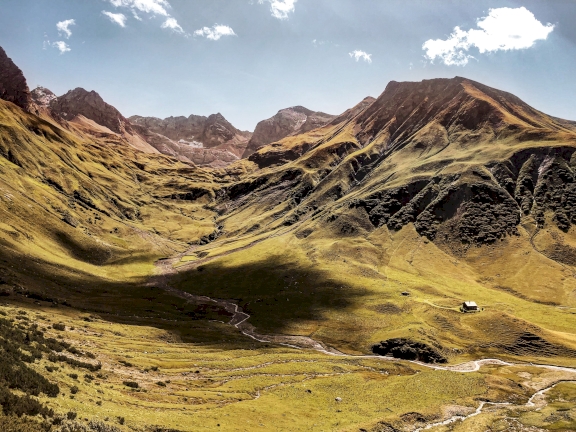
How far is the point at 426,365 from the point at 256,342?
54888mm

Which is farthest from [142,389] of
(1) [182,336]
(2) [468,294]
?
(2) [468,294]

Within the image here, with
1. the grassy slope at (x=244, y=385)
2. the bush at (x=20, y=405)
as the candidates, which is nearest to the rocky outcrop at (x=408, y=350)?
the grassy slope at (x=244, y=385)

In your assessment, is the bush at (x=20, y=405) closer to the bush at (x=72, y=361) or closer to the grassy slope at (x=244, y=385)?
the grassy slope at (x=244, y=385)

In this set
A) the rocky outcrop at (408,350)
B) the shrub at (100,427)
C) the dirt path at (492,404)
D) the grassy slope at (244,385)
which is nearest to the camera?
the shrub at (100,427)

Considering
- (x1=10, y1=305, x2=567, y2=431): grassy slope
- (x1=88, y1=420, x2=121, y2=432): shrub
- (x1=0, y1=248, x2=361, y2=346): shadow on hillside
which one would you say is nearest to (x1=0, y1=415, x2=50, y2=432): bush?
(x1=10, y1=305, x2=567, y2=431): grassy slope

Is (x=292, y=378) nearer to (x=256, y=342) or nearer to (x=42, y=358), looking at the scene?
(x=256, y=342)

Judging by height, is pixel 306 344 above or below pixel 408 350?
below

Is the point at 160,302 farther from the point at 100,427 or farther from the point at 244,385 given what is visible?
the point at 100,427

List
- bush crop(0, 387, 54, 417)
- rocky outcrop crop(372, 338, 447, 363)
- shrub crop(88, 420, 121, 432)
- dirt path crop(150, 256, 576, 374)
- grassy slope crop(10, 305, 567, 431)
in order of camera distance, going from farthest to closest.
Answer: rocky outcrop crop(372, 338, 447, 363), dirt path crop(150, 256, 576, 374), grassy slope crop(10, 305, 567, 431), shrub crop(88, 420, 121, 432), bush crop(0, 387, 54, 417)

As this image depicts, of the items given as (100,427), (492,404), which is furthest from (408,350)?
(100,427)

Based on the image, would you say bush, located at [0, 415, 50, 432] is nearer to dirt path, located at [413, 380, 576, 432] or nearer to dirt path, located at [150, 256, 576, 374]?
dirt path, located at [413, 380, 576, 432]

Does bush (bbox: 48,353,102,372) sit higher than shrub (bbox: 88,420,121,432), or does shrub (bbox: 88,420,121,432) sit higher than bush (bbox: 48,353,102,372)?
shrub (bbox: 88,420,121,432)

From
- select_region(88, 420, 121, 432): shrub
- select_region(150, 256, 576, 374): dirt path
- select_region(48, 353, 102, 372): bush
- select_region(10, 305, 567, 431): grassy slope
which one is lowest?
select_region(150, 256, 576, 374): dirt path

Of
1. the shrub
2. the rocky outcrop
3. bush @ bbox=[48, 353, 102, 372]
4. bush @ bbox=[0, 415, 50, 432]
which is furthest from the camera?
the rocky outcrop
